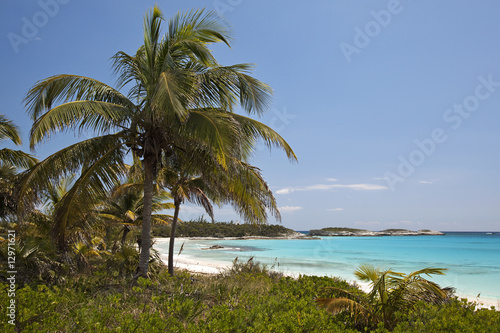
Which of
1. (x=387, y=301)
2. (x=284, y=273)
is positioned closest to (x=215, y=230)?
(x=284, y=273)

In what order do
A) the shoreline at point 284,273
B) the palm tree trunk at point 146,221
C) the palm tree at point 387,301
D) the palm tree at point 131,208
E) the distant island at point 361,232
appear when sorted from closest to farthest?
1. the palm tree at point 387,301
2. the palm tree trunk at point 146,221
3. the shoreline at point 284,273
4. the palm tree at point 131,208
5. the distant island at point 361,232

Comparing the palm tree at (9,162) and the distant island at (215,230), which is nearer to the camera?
the palm tree at (9,162)

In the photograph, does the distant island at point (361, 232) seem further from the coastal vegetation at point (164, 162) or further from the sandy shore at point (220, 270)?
the coastal vegetation at point (164, 162)

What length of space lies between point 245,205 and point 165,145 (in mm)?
2421

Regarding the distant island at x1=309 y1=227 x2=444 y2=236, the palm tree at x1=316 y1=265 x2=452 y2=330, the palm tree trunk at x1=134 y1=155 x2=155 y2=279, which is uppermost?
the palm tree trunk at x1=134 y1=155 x2=155 y2=279

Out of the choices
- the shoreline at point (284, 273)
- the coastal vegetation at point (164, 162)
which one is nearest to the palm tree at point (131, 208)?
the shoreline at point (284, 273)

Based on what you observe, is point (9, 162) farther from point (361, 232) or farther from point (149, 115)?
point (361, 232)

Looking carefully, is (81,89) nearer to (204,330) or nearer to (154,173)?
(154,173)

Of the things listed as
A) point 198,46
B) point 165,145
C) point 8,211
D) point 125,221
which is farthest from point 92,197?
point 125,221

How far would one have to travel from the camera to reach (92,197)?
727 centimetres

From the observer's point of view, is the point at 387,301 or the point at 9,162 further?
the point at 9,162

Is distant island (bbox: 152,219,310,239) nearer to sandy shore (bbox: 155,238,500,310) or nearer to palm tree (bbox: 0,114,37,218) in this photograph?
sandy shore (bbox: 155,238,500,310)

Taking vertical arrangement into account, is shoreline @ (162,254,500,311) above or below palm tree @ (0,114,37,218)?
below

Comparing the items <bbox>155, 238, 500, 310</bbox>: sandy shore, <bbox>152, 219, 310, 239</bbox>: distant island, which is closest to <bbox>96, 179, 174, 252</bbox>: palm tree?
<bbox>155, 238, 500, 310</bbox>: sandy shore
